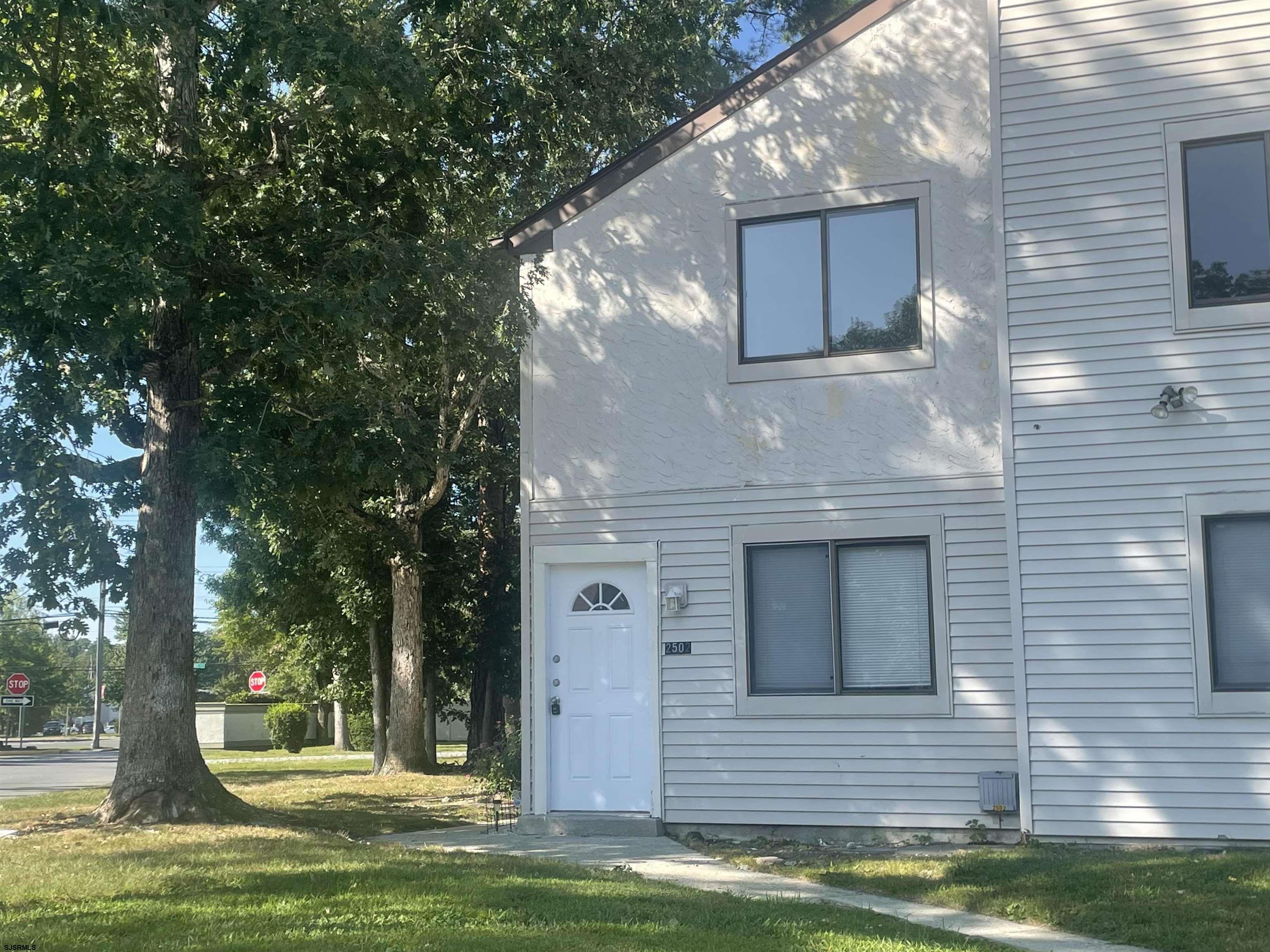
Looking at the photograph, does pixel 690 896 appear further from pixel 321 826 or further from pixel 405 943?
pixel 321 826

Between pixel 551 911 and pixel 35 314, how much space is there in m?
7.31

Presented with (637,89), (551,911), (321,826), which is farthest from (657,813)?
(637,89)

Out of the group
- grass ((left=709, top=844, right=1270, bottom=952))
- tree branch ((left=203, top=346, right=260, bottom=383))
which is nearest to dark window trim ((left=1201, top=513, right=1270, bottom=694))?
grass ((left=709, top=844, right=1270, bottom=952))

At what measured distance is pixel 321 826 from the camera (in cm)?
1366

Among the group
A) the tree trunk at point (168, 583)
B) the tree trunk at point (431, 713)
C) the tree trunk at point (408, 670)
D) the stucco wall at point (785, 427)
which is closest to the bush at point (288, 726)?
the tree trunk at point (431, 713)

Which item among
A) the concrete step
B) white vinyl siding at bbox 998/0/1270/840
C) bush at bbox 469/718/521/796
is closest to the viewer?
white vinyl siding at bbox 998/0/1270/840

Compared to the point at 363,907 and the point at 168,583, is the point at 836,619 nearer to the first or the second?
the point at 363,907

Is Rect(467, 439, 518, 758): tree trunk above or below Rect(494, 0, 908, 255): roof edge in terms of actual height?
below

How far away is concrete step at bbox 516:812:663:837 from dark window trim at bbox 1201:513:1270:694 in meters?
5.11

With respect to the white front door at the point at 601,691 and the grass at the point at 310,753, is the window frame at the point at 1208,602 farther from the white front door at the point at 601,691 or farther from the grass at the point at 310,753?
the grass at the point at 310,753

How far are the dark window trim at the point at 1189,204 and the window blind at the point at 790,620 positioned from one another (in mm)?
3850

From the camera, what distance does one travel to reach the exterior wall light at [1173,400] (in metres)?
10.7

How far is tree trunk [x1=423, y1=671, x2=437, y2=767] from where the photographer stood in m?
A: 25.8

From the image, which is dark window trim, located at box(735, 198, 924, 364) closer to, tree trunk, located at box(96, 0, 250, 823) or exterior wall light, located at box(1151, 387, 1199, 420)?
exterior wall light, located at box(1151, 387, 1199, 420)
